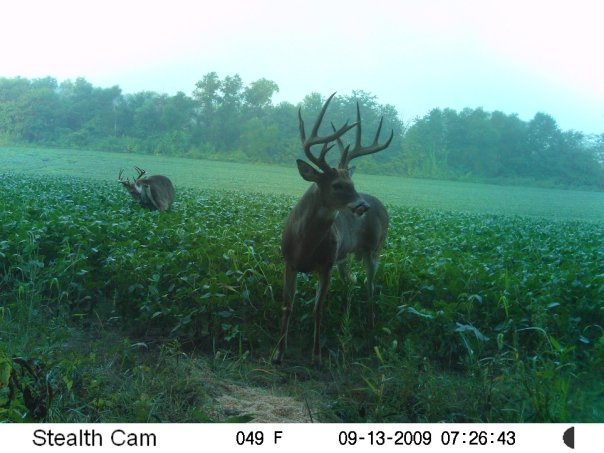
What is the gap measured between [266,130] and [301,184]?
536 mm

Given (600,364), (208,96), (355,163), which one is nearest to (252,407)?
(600,364)

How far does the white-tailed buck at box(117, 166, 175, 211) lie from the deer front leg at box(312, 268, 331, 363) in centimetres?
312

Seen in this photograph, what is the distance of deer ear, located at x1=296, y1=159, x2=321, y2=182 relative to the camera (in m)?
3.52

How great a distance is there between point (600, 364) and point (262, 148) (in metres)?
2.80

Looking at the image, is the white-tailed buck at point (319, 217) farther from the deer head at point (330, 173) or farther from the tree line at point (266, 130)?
the tree line at point (266, 130)

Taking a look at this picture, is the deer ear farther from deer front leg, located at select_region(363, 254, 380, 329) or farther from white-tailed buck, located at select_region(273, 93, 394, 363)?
deer front leg, located at select_region(363, 254, 380, 329)

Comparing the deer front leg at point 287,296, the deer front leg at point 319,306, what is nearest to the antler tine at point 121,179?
the deer front leg at point 287,296

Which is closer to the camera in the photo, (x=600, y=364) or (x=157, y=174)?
(x=600, y=364)

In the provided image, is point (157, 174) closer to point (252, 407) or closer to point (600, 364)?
point (252, 407)

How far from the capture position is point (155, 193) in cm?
692

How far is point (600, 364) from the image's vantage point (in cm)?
304

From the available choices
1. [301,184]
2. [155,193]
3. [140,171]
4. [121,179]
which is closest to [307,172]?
[301,184]

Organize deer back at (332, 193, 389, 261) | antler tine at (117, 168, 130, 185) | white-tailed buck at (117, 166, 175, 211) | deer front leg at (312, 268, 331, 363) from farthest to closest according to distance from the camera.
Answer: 1. white-tailed buck at (117, 166, 175, 211)
2. antler tine at (117, 168, 130, 185)
3. deer back at (332, 193, 389, 261)
4. deer front leg at (312, 268, 331, 363)

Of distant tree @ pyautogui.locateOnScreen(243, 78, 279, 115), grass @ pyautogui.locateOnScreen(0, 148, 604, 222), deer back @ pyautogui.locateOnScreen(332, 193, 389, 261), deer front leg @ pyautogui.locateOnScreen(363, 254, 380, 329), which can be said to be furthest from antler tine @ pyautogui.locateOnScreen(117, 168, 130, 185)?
deer front leg @ pyautogui.locateOnScreen(363, 254, 380, 329)
